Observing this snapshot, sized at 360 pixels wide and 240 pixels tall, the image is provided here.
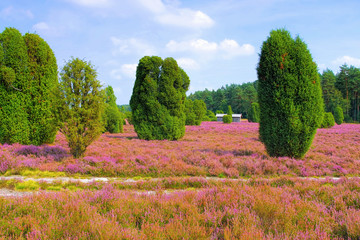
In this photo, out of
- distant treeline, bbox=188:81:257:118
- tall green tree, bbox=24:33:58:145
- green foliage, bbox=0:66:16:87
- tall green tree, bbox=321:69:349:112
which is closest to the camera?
green foliage, bbox=0:66:16:87

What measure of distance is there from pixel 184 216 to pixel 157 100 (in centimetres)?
1575

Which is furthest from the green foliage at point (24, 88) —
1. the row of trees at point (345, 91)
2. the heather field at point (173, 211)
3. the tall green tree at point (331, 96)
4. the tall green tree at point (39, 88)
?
the row of trees at point (345, 91)

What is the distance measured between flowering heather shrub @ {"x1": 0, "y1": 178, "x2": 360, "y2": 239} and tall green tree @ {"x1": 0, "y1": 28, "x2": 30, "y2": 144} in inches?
375

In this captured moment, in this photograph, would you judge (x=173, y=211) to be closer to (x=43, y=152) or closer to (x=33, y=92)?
(x=43, y=152)

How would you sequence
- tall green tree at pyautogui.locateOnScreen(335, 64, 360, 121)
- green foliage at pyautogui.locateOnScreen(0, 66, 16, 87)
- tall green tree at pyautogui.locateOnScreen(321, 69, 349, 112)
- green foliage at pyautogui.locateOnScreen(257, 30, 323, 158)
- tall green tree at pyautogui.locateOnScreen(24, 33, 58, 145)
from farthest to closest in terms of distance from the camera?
tall green tree at pyautogui.locateOnScreen(335, 64, 360, 121) → tall green tree at pyautogui.locateOnScreen(321, 69, 349, 112) → tall green tree at pyautogui.locateOnScreen(24, 33, 58, 145) → green foliage at pyautogui.locateOnScreen(0, 66, 16, 87) → green foliage at pyautogui.locateOnScreen(257, 30, 323, 158)

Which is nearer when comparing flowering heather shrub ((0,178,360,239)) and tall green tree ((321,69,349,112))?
flowering heather shrub ((0,178,360,239))

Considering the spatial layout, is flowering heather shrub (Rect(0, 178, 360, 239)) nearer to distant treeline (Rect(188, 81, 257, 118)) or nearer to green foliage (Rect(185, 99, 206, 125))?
green foliage (Rect(185, 99, 206, 125))

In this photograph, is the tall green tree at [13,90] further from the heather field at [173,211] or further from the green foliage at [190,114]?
the green foliage at [190,114]

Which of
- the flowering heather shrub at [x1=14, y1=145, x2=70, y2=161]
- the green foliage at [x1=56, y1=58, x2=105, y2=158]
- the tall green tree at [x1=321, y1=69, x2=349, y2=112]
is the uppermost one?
the tall green tree at [x1=321, y1=69, x2=349, y2=112]

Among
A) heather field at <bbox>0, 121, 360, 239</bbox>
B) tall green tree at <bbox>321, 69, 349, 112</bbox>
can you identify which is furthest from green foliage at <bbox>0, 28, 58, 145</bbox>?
tall green tree at <bbox>321, 69, 349, 112</bbox>

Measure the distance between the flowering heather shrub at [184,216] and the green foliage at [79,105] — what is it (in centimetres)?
536

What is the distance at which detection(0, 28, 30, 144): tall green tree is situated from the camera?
38.7 feet

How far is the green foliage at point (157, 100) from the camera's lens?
62.0ft

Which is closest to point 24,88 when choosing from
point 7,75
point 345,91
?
point 7,75
